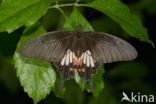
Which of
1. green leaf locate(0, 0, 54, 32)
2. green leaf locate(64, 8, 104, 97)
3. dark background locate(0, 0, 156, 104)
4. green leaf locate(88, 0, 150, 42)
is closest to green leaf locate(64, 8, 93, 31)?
green leaf locate(64, 8, 104, 97)

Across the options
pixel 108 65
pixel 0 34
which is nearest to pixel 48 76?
pixel 0 34

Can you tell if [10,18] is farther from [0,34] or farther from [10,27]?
[0,34]

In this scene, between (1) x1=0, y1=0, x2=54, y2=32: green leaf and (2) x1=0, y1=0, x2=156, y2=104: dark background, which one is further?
(2) x1=0, y1=0, x2=156, y2=104: dark background

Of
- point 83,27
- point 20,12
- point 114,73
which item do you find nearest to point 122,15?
point 83,27

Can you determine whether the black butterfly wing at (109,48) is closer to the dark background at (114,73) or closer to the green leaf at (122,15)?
the green leaf at (122,15)

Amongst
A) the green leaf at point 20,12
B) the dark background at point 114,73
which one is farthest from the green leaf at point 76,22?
the dark background at point 114,73

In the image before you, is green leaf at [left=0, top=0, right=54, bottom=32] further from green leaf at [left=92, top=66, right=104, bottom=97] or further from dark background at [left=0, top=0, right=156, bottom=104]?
dark background at [left=0, top=0, right=156, bottom=104]
